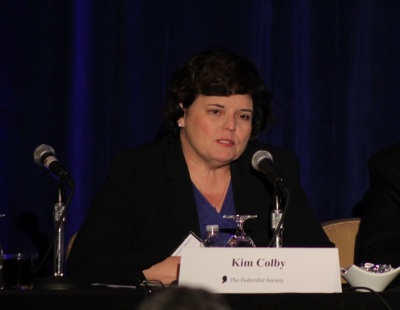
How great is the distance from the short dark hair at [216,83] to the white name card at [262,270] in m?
1.13

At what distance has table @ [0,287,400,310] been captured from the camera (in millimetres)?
1830

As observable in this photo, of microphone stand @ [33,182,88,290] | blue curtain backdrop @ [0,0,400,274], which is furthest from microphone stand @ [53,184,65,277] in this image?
blue curtain backdrop @ [0,0,400,274]

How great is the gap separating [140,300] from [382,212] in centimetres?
140

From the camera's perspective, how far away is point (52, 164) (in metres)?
2.46

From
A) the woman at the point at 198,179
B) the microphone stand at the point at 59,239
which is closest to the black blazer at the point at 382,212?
the woman at the point at 198,179

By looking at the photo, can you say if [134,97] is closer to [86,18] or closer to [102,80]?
[102,80]

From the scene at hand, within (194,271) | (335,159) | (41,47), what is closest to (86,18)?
(41,47)

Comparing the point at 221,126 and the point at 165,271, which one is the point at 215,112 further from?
the point at 165,271

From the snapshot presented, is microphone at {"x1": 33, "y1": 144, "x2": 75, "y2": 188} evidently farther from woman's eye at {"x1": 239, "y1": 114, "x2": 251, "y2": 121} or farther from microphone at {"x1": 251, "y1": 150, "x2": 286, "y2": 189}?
woman's eye at {"x1": 239, "y1": 114, "x2": 251, "y2": 121}

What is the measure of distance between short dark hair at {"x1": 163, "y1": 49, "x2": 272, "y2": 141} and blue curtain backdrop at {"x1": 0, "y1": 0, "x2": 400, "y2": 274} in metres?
0.71

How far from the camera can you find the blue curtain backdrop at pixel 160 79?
3.88m

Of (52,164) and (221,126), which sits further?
(221,126)

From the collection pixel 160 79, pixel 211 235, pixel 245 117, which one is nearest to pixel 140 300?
pixel 211 235

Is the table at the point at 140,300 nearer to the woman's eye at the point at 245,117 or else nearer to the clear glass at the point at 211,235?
the clear glass at the point at 211,235
